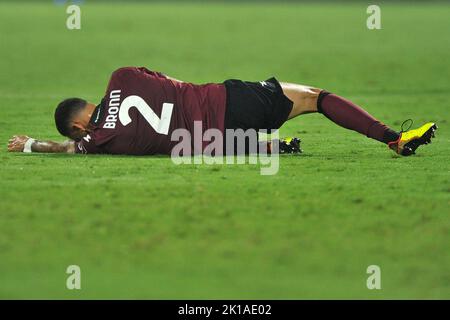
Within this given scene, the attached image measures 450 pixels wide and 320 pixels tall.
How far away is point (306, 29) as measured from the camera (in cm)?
3491

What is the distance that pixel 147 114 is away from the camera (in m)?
10.6

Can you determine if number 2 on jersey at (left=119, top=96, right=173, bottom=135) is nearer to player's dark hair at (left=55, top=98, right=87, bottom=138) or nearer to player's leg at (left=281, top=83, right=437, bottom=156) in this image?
player's dark hair at (left=55, top=98, right=87, bottom=138)

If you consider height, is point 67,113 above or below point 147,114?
above

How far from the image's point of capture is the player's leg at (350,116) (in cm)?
1060

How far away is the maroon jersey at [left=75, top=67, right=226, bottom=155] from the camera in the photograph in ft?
34.8

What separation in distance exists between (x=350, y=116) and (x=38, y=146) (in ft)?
10.5

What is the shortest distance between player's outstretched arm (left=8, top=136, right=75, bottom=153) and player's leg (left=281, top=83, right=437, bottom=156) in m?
2.29

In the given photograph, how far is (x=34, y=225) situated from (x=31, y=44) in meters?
20.6

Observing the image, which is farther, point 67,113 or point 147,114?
point 67,113
